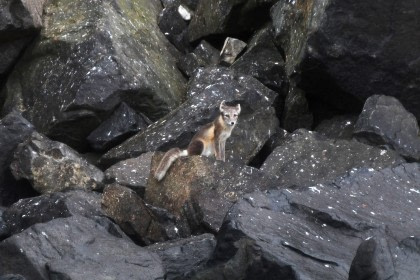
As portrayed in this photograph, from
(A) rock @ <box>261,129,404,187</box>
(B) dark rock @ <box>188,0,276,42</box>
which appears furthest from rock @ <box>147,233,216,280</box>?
(B) dark rock @ <box>188,0,276,42</box>

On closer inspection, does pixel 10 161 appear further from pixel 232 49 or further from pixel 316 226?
pixel 316 226

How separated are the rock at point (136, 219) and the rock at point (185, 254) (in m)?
0.66

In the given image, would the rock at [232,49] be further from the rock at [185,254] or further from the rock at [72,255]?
the rock at [72,255]

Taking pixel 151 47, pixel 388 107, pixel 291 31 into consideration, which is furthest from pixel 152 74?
pixel 388 107

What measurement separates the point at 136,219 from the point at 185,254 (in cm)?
149

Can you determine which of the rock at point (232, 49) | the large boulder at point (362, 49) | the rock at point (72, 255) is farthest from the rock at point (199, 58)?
the rock at point (72, 255)

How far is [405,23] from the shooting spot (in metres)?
16.3

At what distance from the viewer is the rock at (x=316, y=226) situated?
10.6 m

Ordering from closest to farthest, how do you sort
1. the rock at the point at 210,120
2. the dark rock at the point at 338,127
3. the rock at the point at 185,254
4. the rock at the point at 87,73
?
the rock at the point at 185,254 < the rock at the point at 210,120 < the dark rock at the point at 338,127 < the rock at the point at 87,73

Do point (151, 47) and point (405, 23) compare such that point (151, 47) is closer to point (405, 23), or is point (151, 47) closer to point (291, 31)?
point (291, 31)

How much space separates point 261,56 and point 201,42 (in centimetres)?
133

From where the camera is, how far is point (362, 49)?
54.0 ft

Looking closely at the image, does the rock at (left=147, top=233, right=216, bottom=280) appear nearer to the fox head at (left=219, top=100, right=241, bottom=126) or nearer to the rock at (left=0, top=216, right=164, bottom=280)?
the rock at (left=0, top=216, right=164, bottom=280)

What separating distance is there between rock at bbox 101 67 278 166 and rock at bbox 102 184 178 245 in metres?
2.76
